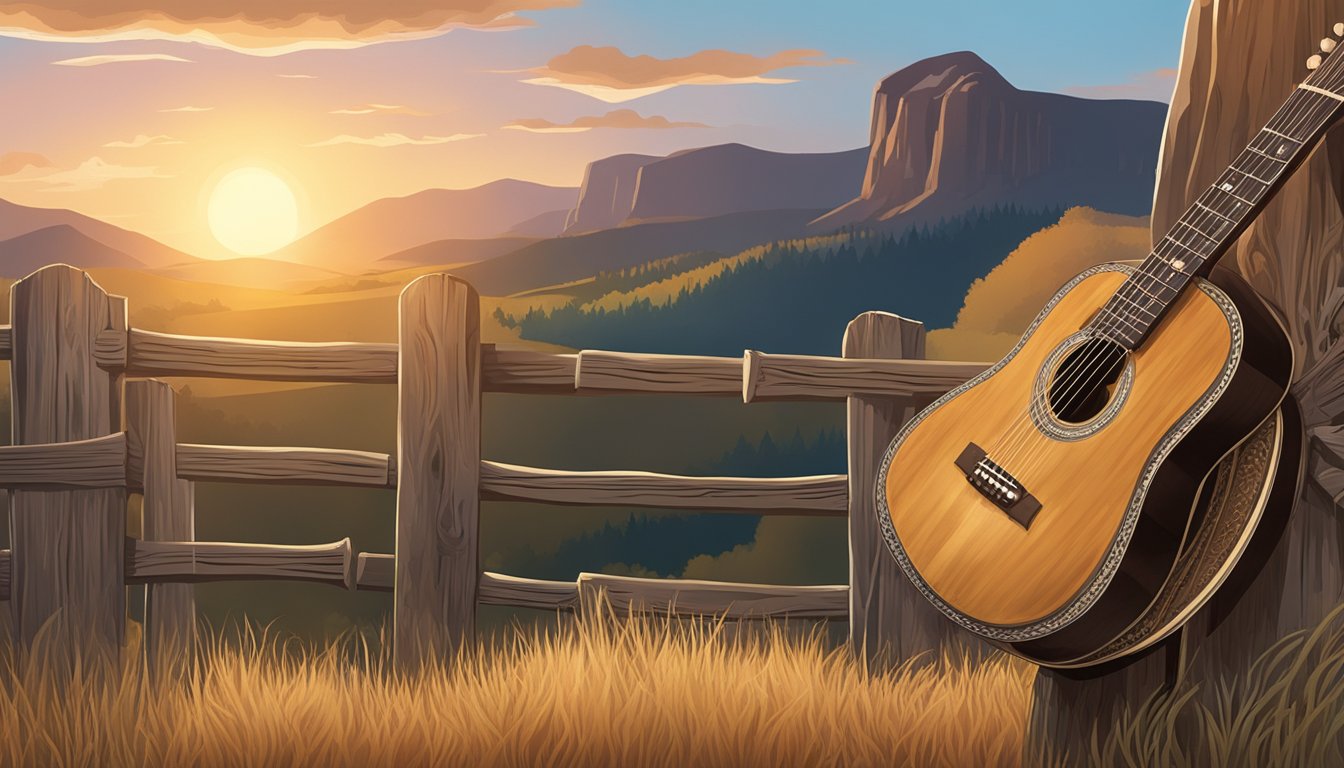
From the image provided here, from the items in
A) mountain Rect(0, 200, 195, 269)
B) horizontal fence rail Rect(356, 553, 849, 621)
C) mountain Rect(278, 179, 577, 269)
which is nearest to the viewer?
horizontal fence rail Rect(356, 553, 849, 621)

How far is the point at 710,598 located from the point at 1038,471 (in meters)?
→ 1.31

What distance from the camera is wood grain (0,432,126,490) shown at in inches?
107

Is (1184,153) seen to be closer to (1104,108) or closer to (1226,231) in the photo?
(1226,231)

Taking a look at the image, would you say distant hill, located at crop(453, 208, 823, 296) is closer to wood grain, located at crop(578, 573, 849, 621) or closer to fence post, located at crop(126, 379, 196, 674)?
fence post, located at crop(126, 379, 196, 674)

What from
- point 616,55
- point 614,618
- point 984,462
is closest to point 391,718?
point 614,618

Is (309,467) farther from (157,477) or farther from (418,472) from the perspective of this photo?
(157,477)

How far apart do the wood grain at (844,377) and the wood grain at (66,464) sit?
1.75 metres

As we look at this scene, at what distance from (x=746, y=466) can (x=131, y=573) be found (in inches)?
150

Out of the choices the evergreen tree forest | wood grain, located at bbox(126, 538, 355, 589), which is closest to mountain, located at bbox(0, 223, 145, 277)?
the evergreen tree forest

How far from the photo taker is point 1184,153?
1936 mm

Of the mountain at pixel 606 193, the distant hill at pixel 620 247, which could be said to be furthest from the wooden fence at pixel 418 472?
the distant hill at pixel 620 247

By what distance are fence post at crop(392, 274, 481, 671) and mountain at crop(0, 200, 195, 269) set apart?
2.72m

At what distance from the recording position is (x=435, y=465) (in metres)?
2.73

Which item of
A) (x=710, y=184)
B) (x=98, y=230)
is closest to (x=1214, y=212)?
(x=710, y=184)
